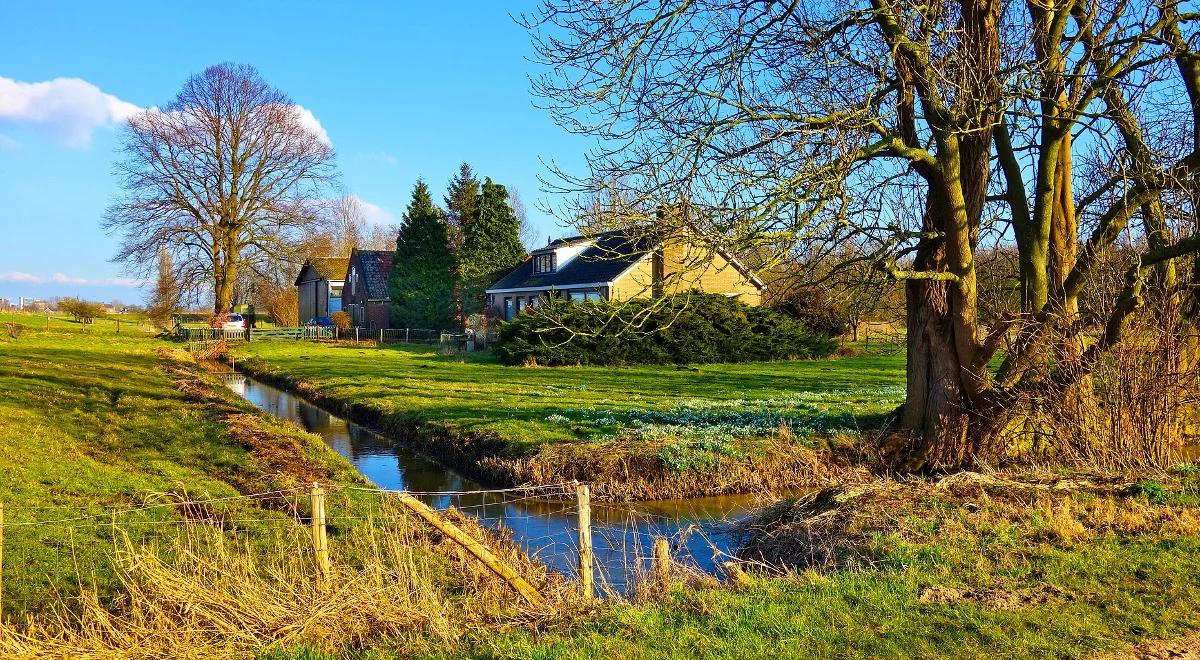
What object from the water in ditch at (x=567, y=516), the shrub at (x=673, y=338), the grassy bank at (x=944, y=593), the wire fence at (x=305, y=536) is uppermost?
the shrub at (x=673, y=338)

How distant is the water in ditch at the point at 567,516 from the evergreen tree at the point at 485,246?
98.2 feet

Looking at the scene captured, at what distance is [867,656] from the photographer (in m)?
5.33

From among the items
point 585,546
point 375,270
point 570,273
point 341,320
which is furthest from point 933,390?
point 375,270

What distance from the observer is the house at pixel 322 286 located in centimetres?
6969

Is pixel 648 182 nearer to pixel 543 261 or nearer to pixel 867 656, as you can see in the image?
pixel 867 656

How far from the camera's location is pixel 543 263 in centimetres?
4769

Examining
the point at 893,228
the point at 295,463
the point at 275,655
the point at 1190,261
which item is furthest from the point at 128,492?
the point at 1190,261

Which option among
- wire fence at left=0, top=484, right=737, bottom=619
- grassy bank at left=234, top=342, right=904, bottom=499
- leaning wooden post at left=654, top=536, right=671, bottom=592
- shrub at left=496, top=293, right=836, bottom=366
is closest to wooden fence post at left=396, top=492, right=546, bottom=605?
wire fence at left=0, top=484, right=737, bottom=619

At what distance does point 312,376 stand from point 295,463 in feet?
54.7

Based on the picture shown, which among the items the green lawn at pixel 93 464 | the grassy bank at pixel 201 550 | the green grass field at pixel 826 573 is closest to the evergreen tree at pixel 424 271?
the green lawn at pixel 93 464

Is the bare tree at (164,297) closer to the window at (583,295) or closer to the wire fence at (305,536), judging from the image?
the window at (583,295)

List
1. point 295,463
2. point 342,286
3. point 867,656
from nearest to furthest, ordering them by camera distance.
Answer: point 867,656 → point 295,463 → point 342,286

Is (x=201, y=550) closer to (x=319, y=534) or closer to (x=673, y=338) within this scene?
(x=319, y=534)

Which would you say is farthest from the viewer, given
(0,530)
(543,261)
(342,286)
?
(342,286)
